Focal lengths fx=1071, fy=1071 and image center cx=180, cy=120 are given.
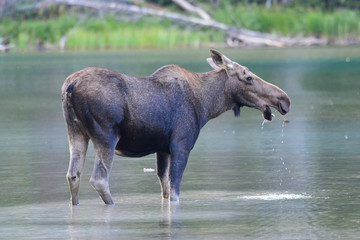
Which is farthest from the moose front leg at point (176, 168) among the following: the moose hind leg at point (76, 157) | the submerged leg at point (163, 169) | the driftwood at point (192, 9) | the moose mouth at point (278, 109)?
the driftwood at point (192, 9)

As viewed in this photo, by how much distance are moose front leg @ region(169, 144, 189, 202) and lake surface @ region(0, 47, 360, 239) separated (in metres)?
0.12

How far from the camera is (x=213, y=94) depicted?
10.4 metres

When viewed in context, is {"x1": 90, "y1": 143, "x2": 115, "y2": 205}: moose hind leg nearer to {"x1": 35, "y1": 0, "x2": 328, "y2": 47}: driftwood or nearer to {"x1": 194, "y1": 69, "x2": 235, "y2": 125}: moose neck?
{"x1": 194, "y1": 69, "x2": 235, "y2": 125}: moose neck

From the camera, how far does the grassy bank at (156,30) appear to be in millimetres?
45906

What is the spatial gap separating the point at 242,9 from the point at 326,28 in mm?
4739

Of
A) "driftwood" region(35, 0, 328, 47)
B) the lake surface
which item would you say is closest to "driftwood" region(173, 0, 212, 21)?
"driftwood" region(35, 0, 328, 47)

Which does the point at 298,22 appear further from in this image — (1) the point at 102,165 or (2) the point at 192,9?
(1) the point at 102,165

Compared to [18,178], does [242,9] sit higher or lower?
lower

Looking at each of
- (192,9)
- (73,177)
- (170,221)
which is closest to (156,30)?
(192,9)

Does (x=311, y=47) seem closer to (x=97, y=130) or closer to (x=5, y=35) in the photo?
(x=5, y=35)

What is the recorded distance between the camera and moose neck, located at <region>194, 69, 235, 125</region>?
10375 mm

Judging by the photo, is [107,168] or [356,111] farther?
[356,111]

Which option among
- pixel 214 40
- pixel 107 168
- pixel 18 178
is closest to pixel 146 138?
pixel 107 168

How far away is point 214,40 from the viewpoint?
149 feet
